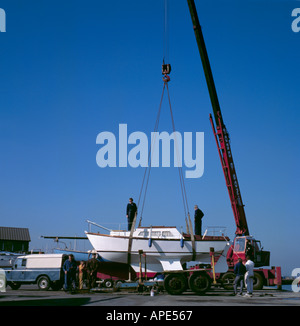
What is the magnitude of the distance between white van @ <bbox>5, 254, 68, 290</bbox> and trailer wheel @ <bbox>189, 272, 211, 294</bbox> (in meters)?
7.72

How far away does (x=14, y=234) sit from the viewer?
69438 mm

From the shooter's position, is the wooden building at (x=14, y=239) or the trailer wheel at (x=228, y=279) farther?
the wooden building at (x=14, y=239)

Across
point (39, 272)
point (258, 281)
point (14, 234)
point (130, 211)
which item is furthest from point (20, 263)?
point (14, 234)

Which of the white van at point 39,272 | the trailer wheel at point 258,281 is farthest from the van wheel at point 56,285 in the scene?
the trailer wheel at point 258,281

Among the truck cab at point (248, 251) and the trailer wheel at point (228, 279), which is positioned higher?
the truck cab at point (248, 251)

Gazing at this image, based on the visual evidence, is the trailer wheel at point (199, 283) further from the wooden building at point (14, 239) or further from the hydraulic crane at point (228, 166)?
the wooden building at point (14, 239)

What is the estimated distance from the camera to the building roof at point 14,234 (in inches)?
2675

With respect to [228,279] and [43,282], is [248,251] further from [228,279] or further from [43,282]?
[43,282]

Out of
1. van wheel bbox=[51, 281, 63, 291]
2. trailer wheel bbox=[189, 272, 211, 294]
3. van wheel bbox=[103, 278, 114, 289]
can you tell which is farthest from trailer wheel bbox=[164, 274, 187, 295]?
van wheel bbox=[51, 281, 63, 291]

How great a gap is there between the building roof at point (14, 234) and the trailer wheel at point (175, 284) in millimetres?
57366

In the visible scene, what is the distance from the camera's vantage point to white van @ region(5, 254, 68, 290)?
2070cm
